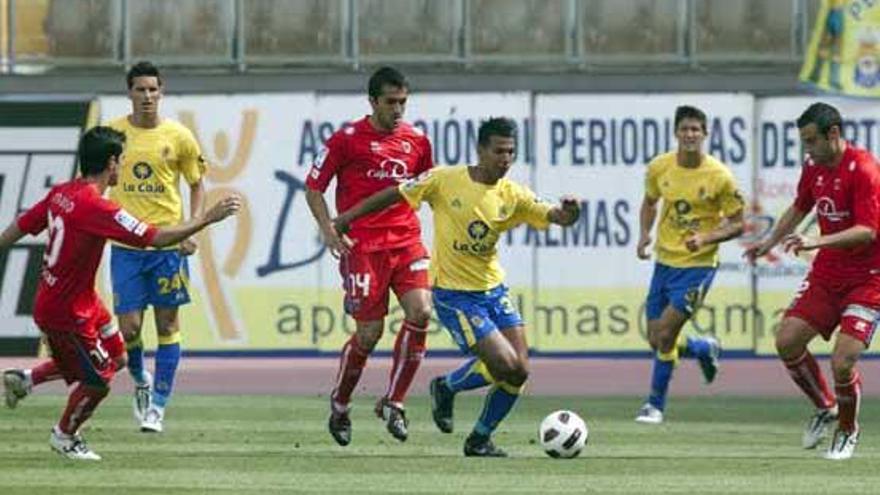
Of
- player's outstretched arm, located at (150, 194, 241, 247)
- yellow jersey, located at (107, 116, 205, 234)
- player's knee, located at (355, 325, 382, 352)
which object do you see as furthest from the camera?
yellow jersey, located at (107, 116, 205, 234)

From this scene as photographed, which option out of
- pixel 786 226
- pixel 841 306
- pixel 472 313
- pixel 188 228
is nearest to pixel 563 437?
pixel 472 313

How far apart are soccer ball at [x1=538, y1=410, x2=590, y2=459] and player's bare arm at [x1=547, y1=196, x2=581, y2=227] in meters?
1.15

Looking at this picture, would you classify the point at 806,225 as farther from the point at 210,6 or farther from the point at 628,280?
the point at 210,6

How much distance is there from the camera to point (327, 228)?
17.0 metres

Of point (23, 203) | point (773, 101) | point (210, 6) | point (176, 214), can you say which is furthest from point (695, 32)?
point (176, 214)

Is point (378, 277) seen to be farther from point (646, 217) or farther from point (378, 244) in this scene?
point (646, 217)

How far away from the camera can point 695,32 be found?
97.0 ft

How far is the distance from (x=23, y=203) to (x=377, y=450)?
1075 cm

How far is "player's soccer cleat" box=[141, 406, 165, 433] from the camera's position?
18.3 metres

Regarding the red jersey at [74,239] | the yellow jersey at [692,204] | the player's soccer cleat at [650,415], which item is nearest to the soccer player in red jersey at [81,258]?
the red jersey at [74,239]

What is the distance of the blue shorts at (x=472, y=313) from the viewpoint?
1628 centimetres

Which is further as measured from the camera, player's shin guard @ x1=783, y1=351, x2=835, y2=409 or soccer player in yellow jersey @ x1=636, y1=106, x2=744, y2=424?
soccer player in yellow jersey @ x1=636, y1=106, x2=744, y2=424

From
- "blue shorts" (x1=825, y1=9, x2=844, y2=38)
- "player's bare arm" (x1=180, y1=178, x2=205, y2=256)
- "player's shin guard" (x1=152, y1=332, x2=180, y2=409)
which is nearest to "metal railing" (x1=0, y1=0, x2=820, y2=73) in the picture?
"blue shorts" (x1=825, y1=9, x2=844, y2=38)

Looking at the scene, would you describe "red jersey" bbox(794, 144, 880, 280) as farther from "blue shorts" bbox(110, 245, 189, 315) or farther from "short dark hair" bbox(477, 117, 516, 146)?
"blue shorts" bbox(110, 245, 189, 315)
